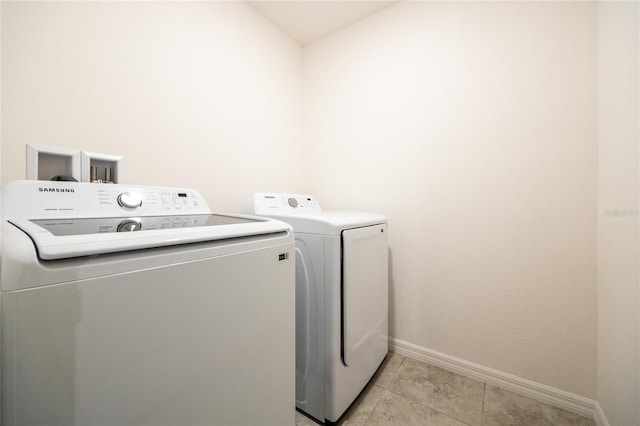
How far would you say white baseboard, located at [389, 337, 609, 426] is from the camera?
3.94 feet

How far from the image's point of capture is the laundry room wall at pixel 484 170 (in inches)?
47.9

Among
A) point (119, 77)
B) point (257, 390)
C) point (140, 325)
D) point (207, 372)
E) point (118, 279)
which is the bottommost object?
point (257, 390)

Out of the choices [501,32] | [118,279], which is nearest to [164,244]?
[118,279]

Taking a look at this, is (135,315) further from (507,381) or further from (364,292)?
(507,381)

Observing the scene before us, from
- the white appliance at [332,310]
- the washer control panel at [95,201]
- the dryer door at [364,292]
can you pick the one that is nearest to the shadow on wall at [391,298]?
the dryer door at [364,292]

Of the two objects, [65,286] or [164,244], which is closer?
[65,286]

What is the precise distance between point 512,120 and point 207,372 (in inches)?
70.9

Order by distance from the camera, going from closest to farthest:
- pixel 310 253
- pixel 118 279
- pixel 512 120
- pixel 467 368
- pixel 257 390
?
pixel 118 279, pixel 257 390, pixel 310 253, pixel 512 120, pixel 467 368

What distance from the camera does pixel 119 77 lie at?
114cm

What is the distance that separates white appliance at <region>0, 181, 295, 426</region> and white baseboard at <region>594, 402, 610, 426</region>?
1.39m

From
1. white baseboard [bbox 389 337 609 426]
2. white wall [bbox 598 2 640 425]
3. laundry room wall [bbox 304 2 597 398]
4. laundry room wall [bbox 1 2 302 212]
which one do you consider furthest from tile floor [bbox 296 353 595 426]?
laundry room wall [bbox 1 2 302 212]

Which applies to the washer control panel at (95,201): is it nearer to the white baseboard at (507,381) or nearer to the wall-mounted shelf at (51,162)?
the wall-mounted shelf at (51,162)

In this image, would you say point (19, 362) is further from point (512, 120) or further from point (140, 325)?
point (512, 120)

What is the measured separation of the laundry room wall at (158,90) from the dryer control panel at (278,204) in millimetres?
284
